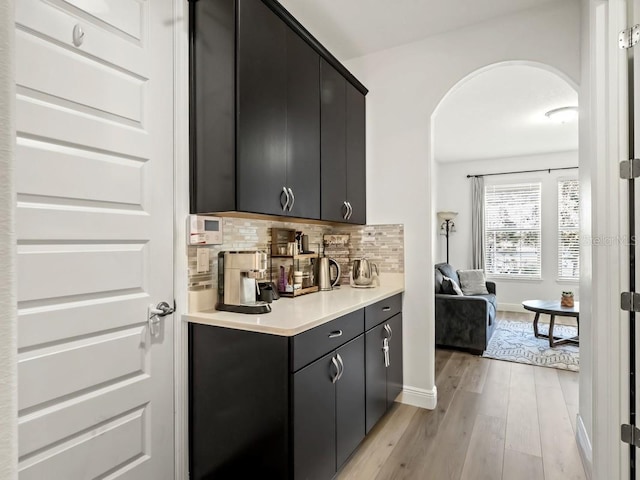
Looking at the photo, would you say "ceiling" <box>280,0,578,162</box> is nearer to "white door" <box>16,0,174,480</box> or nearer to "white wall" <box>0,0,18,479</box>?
"white door" <box>16,0,174,480</box>

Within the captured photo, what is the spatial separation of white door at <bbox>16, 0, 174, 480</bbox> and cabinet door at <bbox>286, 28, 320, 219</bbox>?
64 centimetres

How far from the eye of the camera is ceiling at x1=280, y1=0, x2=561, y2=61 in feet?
7.45

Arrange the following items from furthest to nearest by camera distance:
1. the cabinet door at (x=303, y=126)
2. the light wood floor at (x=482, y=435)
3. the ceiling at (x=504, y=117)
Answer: the ceiling at (x=504, y=117), the cabinet door at (x=303, y=126), the light wood floor at (x=482, y=435)

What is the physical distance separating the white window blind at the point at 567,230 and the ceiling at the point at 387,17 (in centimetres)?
448

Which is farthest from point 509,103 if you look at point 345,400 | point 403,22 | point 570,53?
point 345,400

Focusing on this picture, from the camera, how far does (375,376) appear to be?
7.40 ft

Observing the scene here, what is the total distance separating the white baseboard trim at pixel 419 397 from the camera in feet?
8.69

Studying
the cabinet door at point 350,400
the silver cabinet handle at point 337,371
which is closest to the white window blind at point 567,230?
the cabinet door at point 350,400

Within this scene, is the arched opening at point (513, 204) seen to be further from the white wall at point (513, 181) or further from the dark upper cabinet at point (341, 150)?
the dark upper cabinet at point (341, 150)

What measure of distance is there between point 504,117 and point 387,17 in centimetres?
260

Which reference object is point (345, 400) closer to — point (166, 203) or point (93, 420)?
point (93, 420)

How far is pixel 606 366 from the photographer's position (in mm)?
1598

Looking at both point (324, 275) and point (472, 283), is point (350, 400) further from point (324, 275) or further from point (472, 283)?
point (472, 283)

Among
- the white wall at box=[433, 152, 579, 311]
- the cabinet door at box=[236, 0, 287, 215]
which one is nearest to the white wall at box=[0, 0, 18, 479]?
the cabinet door at box=[236, 0, 287, 215]
